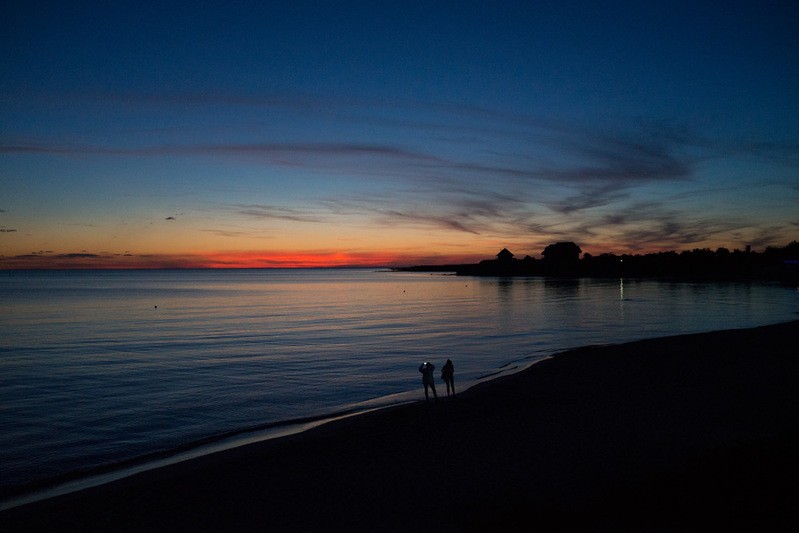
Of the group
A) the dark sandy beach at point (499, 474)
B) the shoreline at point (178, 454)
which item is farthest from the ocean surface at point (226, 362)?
the dark sandy beach at point (499, 474)

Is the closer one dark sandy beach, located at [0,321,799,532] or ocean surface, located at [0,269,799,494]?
dark sandy beach, located at [0,321,799,532]

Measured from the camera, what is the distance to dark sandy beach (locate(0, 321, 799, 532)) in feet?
33.1

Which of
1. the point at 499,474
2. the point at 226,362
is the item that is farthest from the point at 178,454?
the point at 226,362

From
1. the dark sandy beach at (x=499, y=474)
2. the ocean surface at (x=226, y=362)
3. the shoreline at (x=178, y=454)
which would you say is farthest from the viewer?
the ocean surface at (x=226, y=362)

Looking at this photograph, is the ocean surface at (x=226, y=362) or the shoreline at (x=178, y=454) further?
the ocean surface at (x=226, y=362)

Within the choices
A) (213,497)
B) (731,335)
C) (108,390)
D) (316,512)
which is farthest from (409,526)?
(731,335)

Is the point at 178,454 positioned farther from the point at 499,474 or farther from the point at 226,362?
the point at 226,362

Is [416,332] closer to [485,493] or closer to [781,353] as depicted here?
[781,353]

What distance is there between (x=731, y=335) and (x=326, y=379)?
3019cm

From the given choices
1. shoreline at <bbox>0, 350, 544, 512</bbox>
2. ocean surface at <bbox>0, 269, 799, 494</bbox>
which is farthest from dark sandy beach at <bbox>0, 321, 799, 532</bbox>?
ocean surface at <bbox>0, 269, 799, 494</bbox>

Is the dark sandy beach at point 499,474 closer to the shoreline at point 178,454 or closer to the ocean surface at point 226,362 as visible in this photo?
the shoreline at point 178,454

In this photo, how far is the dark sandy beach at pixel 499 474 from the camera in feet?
33.1

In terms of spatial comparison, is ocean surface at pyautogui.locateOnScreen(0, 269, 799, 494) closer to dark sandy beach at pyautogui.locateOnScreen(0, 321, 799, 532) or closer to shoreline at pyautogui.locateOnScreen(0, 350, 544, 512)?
shoreline at pyautogui.locateOnScreen(0, 350, 544, 512)

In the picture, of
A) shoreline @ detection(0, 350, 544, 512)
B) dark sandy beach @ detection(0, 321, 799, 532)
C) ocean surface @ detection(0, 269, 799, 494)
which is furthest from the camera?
ocean surface @ detection(0, 269, 799, 494)
